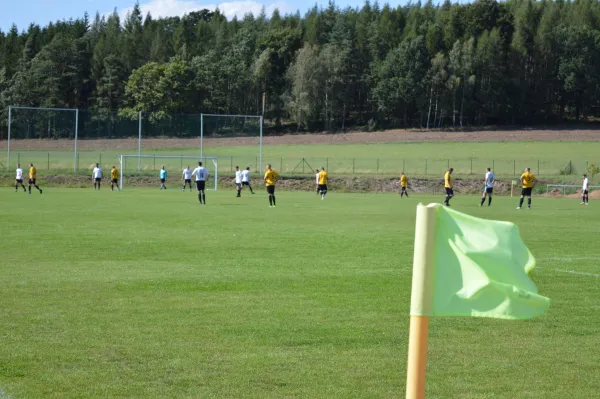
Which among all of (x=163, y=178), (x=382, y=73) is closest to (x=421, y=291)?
(x=163, y=178)

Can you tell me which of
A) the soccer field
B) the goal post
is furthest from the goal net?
the soccer field

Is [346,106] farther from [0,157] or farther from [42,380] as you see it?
[42,380]

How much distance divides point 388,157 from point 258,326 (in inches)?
3128

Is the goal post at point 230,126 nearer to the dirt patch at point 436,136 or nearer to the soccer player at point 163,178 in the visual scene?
the soccer player at point 163,178

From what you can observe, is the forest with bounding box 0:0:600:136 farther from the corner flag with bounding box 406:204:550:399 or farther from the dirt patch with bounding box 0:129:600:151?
the corner flag with bounding box 406:204:550:399

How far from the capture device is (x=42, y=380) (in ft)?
22.7

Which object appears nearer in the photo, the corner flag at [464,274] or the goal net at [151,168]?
the corner flag at [464,274]

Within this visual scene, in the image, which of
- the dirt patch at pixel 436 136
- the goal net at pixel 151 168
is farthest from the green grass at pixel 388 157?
the dirt patch at pixel 436 136

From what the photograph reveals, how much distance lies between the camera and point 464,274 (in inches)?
143

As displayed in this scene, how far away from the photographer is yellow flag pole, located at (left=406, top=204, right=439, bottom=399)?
140 inches

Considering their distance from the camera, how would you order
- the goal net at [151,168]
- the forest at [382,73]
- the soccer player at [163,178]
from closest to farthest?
the soccer player at [163,178], the goal net at [151,168], the forest at [382,73]

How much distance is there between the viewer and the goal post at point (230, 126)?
63.2 meters

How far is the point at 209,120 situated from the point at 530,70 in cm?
7410

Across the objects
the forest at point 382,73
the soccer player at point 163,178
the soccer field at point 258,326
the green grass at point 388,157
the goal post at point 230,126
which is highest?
the forest at point 382,73
